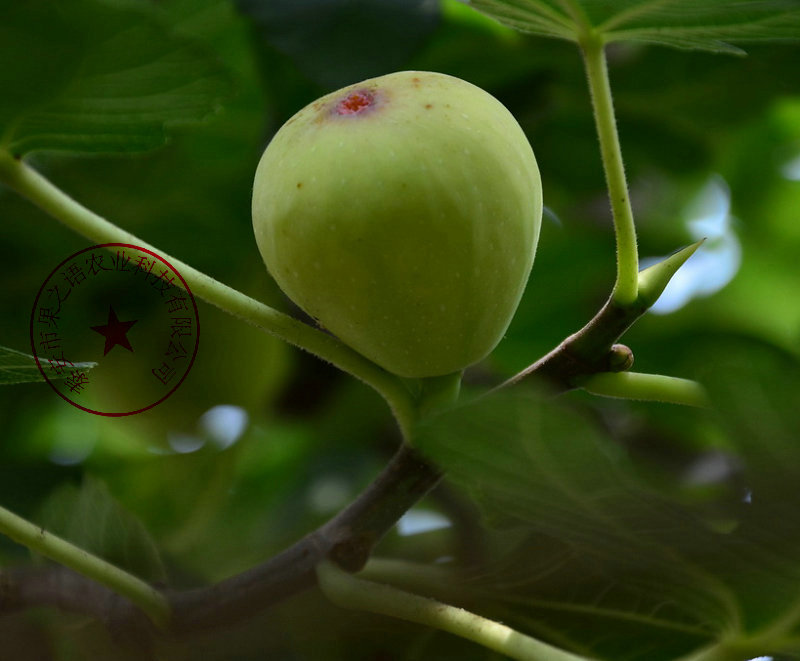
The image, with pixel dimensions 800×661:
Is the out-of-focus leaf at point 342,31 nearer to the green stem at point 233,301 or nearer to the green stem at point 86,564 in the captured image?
the green stem at point 233,301

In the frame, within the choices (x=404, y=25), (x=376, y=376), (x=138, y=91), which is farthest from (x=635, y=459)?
(x=404, y=25)

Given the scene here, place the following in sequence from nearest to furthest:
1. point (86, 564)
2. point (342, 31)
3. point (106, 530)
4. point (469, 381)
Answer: point (86, 564) → point (106, 530) → point (342, 31) → point (469, 381)

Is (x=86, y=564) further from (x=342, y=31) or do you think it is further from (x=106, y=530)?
(x=342, y=31)

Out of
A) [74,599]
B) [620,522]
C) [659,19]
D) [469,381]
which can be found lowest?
[74,599]

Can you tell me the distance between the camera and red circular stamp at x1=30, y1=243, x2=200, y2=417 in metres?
0.95

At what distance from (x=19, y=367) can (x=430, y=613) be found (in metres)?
0.29

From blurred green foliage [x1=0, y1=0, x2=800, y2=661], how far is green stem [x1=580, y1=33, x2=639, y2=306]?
0.07 m

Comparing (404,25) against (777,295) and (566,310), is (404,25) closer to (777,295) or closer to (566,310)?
(566,310)

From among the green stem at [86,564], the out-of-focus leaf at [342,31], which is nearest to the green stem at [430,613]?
the green stem at [86,564]

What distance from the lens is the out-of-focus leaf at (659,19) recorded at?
65 cm

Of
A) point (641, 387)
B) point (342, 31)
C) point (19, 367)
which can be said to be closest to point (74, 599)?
point (19, 367)

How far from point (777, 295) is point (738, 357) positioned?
1.01m

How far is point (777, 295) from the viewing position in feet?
4.66

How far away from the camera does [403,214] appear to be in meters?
0.55
